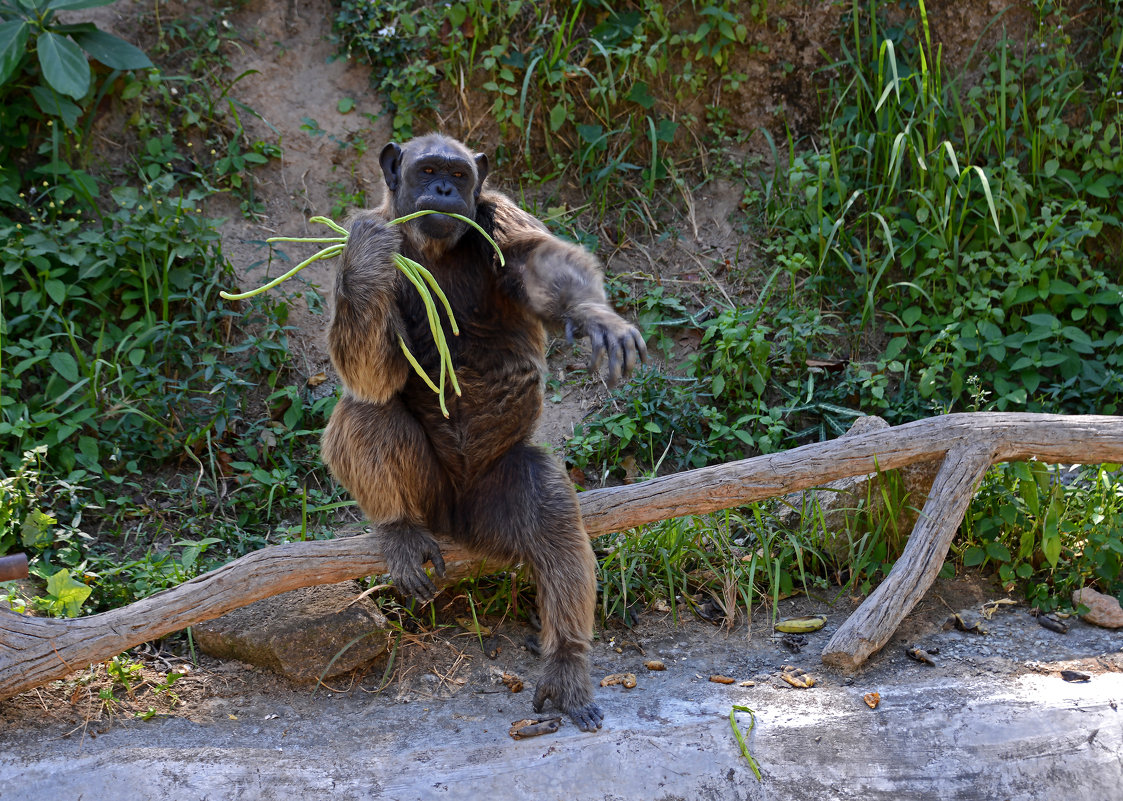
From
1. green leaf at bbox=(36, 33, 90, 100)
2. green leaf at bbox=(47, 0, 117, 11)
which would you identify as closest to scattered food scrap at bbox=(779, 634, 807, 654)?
green leaf at bbox=(36, 33, 90, 100)

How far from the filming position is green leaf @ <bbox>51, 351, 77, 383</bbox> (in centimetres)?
558

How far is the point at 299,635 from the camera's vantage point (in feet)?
14.3

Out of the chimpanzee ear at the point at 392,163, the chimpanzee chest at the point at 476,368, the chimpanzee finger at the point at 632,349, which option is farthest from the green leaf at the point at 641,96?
the chimpanzee finger at the point at 632,349

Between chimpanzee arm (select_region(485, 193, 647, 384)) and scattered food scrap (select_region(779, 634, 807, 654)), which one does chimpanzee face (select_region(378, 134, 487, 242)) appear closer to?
chimpanzee arm (select_region(485, 193, 647, 384))

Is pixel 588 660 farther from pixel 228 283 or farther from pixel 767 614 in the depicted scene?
pixel 228 283

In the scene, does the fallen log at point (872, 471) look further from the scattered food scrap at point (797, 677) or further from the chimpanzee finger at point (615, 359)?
the chimpanzee finger at point (615, 359)

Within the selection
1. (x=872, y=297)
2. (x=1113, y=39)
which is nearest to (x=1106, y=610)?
(x=872, y=297)

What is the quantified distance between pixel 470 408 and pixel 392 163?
1.22 m

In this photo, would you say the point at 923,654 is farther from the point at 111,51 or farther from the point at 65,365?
the point at 111,51

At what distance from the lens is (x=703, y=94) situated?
7.22 m

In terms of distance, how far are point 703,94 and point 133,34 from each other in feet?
13.5

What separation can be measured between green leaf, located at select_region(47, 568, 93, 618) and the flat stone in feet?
15.2

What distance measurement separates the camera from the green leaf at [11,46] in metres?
5.81

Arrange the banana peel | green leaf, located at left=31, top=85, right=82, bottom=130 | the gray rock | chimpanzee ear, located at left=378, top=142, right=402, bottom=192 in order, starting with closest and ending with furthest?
the gray rock → chimpanzee ear, located at left=378, top=142, right=402, bottom=192 → the banana peel → green leaf, located at left=31, top=85, right=82, bottom=130
